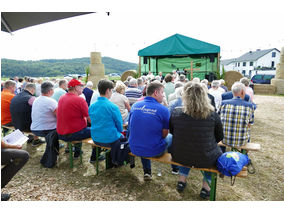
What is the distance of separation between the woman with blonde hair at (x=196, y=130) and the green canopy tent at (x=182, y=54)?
7.94 m

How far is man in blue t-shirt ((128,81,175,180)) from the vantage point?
91.0 inches

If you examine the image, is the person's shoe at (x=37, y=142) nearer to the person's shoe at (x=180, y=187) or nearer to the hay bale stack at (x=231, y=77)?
the person's shoe at (x=180, y=187)

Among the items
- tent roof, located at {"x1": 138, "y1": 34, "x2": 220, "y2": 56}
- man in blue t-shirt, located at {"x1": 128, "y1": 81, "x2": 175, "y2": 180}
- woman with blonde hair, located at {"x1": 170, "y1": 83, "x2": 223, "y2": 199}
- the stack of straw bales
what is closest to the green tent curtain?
tent roof, located at {"x1": 138, "y1": 34, "x2": 220, "y2": 56}

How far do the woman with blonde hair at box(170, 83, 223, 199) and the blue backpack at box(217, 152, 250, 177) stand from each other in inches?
3.2

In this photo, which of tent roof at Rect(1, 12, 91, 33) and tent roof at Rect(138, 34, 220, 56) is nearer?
tent roof at Rect(1, 12, 91, 33)

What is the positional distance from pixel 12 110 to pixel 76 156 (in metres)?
1.48

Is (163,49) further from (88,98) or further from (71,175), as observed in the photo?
(71,175)

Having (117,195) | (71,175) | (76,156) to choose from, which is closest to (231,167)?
(117,195)

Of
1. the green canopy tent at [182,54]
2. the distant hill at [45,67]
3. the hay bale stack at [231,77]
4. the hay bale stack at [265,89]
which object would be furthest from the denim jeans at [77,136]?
the distant hill at [45,67]

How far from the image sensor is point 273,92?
1233cm

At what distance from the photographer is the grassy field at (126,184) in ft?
7.97

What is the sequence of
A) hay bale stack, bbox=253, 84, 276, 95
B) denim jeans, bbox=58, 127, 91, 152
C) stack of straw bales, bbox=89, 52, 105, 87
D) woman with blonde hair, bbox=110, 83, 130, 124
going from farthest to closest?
1. stack of straw bales, bbox=89, 52, 105, 87
2. hay bale stack, bbox=253, 84, 276, 95
3. woman with blonde hair, bbox=110, 83, 130, 124
4. denim jeans, bbox=58, 127, 91, 152

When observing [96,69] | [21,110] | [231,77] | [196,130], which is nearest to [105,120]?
[196,130]

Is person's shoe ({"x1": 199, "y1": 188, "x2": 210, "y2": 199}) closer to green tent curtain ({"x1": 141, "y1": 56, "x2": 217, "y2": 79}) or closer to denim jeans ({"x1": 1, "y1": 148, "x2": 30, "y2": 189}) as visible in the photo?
denim jeans ({"x1": 1, "y1": 148, "x2": 30, "y2": 189})
